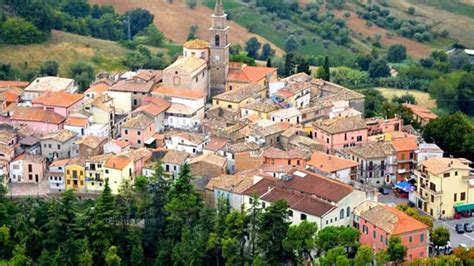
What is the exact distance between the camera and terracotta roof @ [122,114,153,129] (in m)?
49.6

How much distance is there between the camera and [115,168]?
4588 cm

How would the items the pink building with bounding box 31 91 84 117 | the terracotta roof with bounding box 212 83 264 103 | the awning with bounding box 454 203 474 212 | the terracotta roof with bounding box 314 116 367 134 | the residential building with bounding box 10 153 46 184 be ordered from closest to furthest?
1. the awning with bounding box 454 203 474 212
2. the residential building with bounding box 10 153 46 184
3. the terracotta roof with bounding box 314 116 367 134
4. the pink building with bounding box 31 91 84 117
5. the terracotta roof with bounding box 212 83 264 103

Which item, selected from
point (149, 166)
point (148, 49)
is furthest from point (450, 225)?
point (148, 49)

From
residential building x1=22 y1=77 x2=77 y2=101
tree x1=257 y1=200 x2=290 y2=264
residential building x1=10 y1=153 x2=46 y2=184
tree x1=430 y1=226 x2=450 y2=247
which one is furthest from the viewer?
residential building x1=22 y1=77 x2=77 y2=101

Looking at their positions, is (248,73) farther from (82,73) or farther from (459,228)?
(459,228)

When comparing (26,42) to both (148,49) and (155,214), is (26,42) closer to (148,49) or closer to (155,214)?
(148,49)

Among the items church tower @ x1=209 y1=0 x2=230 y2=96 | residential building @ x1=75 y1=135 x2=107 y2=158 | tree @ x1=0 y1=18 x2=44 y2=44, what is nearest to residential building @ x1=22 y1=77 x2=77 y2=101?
residential building @ x1=75 y1=135 x2=107 y2=158

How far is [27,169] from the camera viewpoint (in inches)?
1868

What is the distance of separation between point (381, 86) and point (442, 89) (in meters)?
5.89

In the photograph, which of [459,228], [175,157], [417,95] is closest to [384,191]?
[459,228]

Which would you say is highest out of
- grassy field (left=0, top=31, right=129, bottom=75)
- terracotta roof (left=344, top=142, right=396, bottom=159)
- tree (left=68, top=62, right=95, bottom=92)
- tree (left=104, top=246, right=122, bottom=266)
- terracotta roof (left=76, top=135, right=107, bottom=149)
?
terracotta roof (left=344, top=142, right=396, bottom=159)

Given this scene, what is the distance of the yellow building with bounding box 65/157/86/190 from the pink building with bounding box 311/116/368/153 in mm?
11134

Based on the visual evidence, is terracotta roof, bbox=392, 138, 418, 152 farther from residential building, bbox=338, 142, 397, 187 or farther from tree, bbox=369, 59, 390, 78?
tree, bbox=369, 59, 390, 78

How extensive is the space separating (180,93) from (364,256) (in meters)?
17.3
